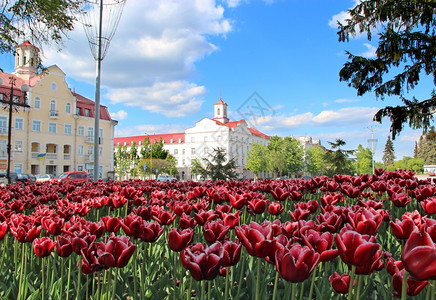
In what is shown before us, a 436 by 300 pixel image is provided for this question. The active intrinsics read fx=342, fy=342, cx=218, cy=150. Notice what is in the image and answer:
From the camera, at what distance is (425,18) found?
1020cm

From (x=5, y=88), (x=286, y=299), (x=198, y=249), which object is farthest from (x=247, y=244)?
(x=5, y=88)

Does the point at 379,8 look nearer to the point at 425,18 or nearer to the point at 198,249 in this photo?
the point at 425,18

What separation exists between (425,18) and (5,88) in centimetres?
4249

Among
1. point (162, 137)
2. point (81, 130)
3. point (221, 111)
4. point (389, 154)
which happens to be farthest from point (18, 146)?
point (389, 154)

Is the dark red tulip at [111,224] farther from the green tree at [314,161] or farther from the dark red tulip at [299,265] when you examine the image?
the green tree at [314,161]

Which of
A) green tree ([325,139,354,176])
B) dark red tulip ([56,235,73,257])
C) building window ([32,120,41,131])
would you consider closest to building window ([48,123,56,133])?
building window ([32,120,41,131])

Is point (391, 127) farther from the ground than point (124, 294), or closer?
farther from the ground

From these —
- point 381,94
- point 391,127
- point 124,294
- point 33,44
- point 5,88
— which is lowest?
point 124,294

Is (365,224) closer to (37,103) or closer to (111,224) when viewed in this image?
(111,224)

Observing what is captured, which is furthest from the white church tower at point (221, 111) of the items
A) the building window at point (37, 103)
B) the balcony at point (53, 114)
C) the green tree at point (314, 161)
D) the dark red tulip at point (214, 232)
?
the dark red tulip at point (214, 232)

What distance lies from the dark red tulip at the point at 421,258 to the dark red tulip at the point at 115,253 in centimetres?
109

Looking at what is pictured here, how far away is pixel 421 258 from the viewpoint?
1053mm

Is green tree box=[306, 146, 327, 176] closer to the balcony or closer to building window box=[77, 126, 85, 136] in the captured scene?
building window box=[77, 126, 85, 136]

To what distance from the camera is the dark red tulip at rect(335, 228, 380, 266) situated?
1.26 meters
